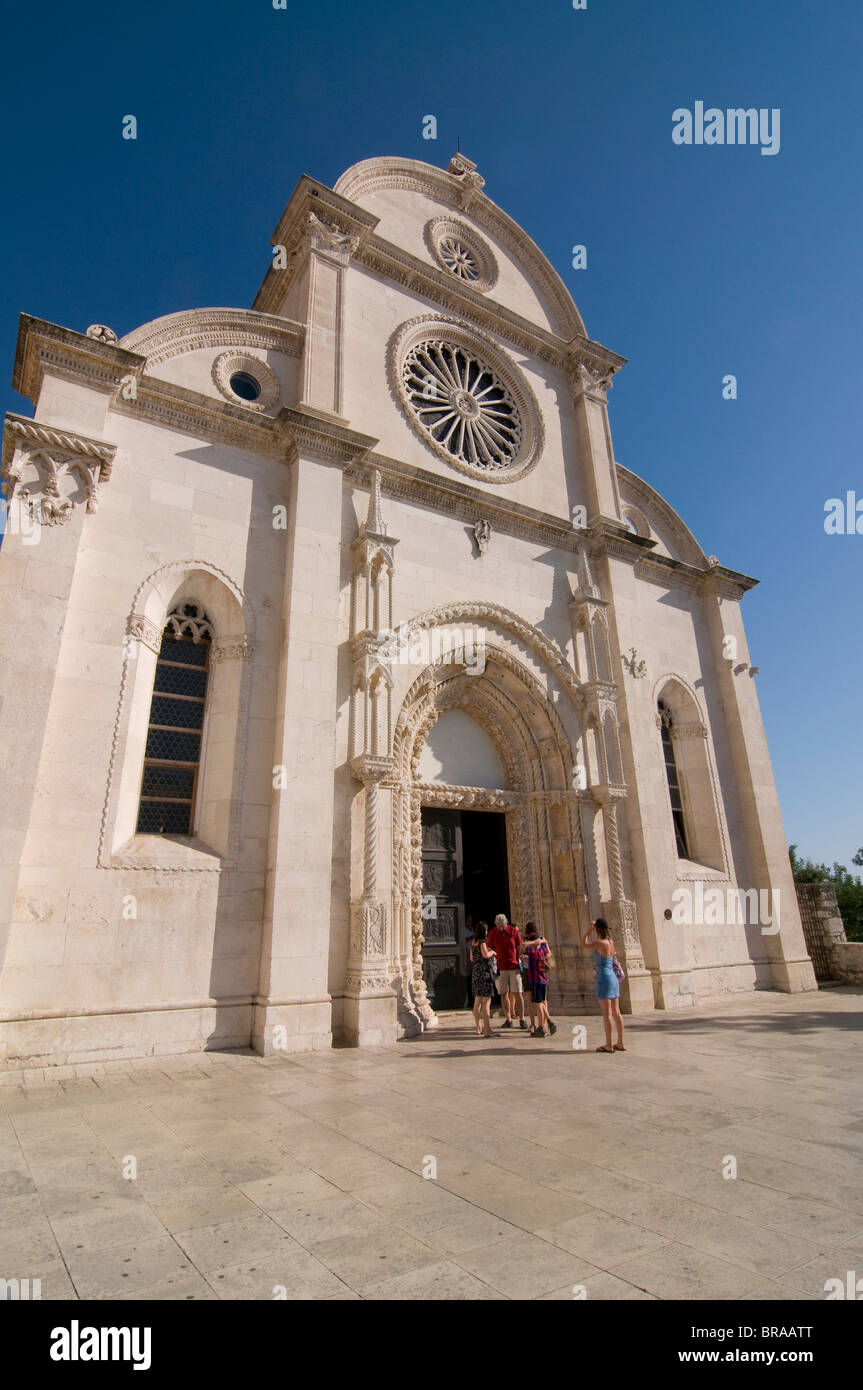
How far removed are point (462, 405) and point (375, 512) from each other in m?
5.09

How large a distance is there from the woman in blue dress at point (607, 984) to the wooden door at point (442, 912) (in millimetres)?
3314

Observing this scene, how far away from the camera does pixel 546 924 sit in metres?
12.8

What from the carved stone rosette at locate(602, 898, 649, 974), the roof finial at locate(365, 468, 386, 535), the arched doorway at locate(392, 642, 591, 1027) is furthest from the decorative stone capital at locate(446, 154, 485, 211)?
the carved stone rosette at locate(602, 898, 649, 974)

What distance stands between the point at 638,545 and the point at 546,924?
8947 millimetres

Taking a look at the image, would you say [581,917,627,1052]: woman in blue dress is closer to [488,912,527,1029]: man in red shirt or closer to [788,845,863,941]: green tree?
[488,912,527,1029]: man in red shirt

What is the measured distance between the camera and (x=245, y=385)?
489 inches

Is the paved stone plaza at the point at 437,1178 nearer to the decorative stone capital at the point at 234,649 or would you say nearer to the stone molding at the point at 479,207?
the decorative stone capital at the point at 234,649

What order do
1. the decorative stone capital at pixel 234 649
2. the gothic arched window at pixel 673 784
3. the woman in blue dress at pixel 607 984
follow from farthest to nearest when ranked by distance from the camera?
1. the gothic arched window at pixel 673 784
2. the decorative stone capital at pixel 234 649
3. the woman in blue dress at pixel 607 984

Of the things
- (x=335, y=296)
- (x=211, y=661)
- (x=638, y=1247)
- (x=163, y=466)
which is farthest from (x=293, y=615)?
(x=638, y=1247)

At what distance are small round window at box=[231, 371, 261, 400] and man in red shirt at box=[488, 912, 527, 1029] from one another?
10019mm

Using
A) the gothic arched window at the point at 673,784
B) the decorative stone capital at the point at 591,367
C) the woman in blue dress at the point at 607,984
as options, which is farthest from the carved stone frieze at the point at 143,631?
the decorative stone capital at the point at 591,367

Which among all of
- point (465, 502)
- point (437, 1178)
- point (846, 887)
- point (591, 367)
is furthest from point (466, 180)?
point (846, 887)

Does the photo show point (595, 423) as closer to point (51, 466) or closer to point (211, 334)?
point (211, 334)

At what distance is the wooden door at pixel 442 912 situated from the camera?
11.9 meters
